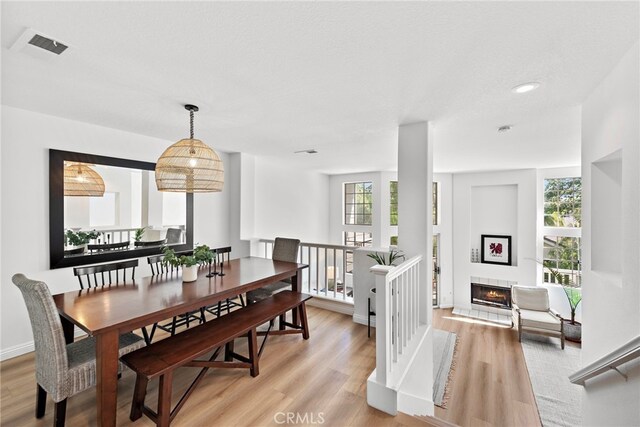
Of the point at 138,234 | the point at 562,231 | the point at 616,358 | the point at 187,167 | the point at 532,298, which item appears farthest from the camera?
the point at 562,231

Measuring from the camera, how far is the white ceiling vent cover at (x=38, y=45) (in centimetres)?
152

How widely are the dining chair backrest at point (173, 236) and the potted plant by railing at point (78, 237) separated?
2.80ft

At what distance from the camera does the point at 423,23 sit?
141cm

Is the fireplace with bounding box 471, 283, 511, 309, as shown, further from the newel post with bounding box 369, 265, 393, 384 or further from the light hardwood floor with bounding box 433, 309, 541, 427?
the newel post with bounding box 369, 265, 393, 384

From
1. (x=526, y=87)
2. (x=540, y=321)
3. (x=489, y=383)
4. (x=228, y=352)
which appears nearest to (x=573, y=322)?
(x=540, y=321)

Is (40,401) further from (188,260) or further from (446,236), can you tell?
(446,236)

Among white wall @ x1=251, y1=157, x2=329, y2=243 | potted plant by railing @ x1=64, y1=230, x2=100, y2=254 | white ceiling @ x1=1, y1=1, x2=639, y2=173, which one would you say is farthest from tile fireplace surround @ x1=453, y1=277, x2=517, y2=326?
potted plant by railing @ x1=64, y1=230, x2=100, y2=254

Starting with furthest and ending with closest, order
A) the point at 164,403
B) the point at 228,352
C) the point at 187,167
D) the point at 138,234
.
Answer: the point at 138,234
the point at 228,352
the point at 187,167
the point at 164,403

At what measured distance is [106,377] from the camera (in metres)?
1.67

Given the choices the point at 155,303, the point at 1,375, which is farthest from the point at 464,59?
the point at 1,375

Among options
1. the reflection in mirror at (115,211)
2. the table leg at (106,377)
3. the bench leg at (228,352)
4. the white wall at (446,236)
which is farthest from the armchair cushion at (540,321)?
the reflection in mirror at (115,211)

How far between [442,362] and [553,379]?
1433mm

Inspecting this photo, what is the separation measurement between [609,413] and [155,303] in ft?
10.2

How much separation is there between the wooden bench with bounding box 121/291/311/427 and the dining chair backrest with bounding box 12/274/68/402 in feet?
1.10
